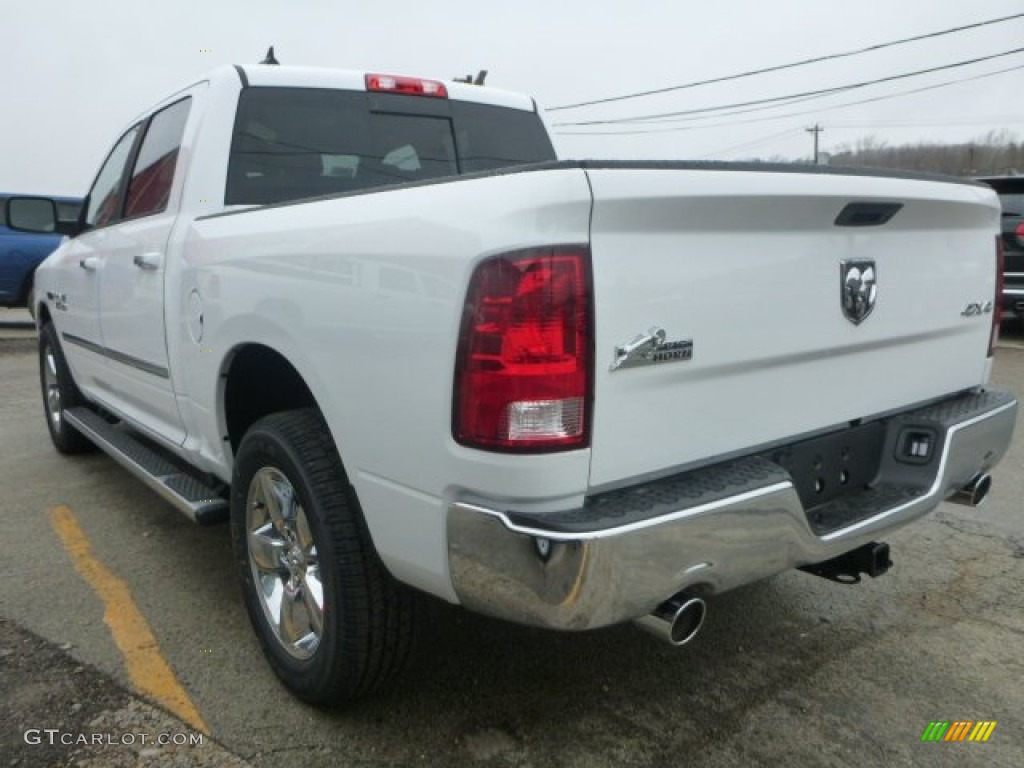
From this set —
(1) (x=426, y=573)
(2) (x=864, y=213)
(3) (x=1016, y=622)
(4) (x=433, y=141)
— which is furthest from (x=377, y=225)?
(3) (x=1016, y=622)

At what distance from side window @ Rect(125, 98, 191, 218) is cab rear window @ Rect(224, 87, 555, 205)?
0.36 metres

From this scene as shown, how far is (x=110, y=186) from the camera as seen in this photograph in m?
4.42

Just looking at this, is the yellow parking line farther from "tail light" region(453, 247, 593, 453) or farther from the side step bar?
"tail light" region(453, 247, 593, 453)

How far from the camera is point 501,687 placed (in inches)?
106

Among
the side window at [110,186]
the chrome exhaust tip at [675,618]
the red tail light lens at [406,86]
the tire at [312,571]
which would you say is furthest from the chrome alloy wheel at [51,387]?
the chrome exhaust tip at [675,618]

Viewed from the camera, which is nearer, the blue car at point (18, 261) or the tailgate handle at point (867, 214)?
the tailgate handle at point (867, 214)

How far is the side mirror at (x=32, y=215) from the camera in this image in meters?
4.77

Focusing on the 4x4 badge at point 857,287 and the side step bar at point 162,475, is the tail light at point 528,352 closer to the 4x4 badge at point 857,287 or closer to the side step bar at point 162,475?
the 4x4 badge at point 857,287

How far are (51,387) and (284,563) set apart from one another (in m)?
3.87

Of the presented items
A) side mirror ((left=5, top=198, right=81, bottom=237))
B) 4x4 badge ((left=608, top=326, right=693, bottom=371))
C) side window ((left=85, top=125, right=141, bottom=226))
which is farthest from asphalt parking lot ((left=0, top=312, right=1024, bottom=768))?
side mirror ((left=5, top=198, right=81, bottom=237))

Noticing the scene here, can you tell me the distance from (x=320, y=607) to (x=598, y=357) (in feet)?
3.95

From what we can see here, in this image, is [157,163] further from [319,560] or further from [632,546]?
[632,546]

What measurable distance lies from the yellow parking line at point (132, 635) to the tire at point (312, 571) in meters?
0.29

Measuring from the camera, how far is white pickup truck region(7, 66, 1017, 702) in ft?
5.82
